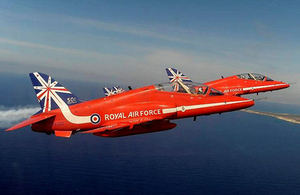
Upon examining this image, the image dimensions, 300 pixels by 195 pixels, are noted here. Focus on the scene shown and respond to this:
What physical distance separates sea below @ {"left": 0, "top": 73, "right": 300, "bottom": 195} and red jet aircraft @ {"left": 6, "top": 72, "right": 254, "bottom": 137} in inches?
3011

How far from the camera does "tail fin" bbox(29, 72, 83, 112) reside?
1997 centimetres

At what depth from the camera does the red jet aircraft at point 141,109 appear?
17.8 meters

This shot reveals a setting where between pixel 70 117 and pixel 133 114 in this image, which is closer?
pixel 133 114

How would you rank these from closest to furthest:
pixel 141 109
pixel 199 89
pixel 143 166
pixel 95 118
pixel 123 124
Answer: pixel 123 124
pixel 141 109
pixel 95 118
pixel 199 89
pixel 143 166

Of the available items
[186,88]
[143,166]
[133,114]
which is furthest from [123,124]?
[143,166]

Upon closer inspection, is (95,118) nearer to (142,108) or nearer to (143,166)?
(142,108)

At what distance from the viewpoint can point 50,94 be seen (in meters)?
20.4

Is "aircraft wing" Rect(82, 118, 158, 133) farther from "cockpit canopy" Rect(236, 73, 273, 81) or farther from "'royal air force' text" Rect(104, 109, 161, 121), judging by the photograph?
"cockpit canopy" Rect(236, 73, 273, 81)

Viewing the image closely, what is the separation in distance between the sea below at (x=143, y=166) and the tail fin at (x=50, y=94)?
2994 inches

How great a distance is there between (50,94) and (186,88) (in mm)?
12936

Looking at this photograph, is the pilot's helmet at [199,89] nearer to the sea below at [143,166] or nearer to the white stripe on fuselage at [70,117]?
the white stripe on fuselage at [70,117]

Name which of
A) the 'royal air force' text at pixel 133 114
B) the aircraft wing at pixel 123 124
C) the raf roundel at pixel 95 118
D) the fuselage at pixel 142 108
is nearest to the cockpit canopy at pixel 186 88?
the fuselage at pixel 142 108

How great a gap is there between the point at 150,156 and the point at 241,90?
9044 centimetres

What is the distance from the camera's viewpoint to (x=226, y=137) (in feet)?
550
